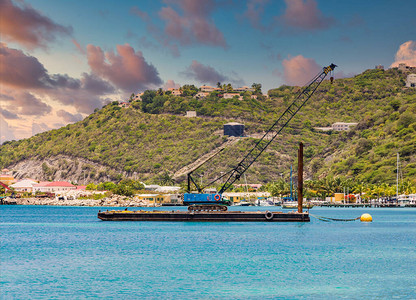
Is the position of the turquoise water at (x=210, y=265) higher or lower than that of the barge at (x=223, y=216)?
lower

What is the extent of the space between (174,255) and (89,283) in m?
17.1

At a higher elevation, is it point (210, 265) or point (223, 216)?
point (223, 216)

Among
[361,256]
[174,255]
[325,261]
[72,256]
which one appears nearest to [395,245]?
[361,256]

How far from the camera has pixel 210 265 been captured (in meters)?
50.1

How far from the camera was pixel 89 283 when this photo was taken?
134ft

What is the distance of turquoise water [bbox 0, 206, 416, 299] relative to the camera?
3816 centimetres

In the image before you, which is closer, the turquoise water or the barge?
the turquoise water

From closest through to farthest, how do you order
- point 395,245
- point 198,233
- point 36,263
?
point 36,263
point 395,245
point 198,233

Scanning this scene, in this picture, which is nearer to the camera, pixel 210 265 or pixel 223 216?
pixel 210 265

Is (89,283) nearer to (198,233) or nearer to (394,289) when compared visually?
(394,289)

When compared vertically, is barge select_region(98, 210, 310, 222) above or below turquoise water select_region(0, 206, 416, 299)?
above

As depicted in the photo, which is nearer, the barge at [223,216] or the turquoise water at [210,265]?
the turquoise water at [210,265]

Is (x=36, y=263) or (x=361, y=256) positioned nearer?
(x=36, y=263)

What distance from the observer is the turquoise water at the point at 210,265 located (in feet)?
125
